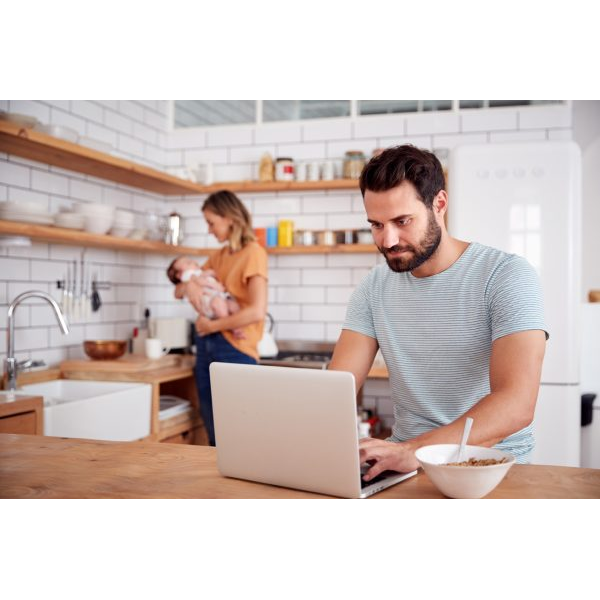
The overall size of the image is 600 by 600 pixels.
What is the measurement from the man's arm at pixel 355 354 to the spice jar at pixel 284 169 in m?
2.34

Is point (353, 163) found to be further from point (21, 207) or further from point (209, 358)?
point (21, 207)

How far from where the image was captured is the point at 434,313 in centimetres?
174

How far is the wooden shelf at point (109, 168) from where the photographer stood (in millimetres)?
2754

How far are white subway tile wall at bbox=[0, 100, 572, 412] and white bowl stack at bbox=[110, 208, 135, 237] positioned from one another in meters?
0.28

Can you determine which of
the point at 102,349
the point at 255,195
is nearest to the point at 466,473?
the point at 102,349

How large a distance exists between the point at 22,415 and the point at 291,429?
1570mm

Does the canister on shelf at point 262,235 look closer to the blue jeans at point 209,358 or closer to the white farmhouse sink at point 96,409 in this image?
the blue jeans at point 209,358

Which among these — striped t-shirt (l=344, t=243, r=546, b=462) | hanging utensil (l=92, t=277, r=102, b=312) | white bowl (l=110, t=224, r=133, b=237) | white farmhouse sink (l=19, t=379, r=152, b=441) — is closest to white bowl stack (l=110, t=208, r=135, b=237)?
white bowl (l=110, t=224, r=133, b=237)

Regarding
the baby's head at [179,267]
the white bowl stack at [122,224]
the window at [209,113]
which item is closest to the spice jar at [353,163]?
the window at [209,113]

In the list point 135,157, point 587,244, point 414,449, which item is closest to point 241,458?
point 414,449

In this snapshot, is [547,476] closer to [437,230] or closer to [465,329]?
[465,329]

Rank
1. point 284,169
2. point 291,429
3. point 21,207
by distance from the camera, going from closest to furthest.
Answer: point 291,429, point 21,207, point 284,169

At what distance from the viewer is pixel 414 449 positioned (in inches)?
53.1
